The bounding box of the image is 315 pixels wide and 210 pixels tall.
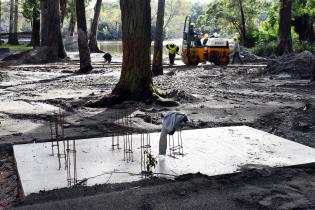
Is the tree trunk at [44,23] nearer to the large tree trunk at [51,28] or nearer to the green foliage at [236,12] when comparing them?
the large tree trunk at [51,28]

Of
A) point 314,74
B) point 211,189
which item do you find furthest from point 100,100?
point 314,74

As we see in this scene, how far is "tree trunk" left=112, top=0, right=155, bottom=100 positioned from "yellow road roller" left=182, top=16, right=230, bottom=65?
43.6 feet

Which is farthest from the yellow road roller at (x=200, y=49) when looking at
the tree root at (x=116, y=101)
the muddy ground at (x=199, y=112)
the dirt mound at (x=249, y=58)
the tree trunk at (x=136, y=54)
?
the tree root at (x=116, y=101)

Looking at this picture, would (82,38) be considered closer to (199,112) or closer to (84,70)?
(84,70)

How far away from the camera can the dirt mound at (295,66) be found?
19.1 meters

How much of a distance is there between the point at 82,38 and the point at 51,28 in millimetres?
7951

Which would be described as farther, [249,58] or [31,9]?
[31,9]

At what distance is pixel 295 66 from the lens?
19.5 meters

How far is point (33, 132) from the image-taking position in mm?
8695

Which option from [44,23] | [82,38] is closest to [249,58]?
[44,23]

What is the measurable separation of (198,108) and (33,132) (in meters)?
4.26

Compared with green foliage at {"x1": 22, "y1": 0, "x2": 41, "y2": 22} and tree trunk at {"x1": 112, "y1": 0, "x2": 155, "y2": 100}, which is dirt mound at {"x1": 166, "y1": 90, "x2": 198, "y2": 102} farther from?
green foliage at {"x1": 22, "y1": 0, "x2": 41, "y2": 22}

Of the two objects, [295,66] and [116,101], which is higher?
[295,66]

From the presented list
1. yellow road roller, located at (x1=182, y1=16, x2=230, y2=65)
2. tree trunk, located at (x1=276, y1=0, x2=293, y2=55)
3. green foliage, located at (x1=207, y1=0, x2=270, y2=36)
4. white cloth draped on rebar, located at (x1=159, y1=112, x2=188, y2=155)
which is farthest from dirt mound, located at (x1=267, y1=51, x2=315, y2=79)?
green foliage, located at (x1=207, y1=0, x2=270, y2=36)
